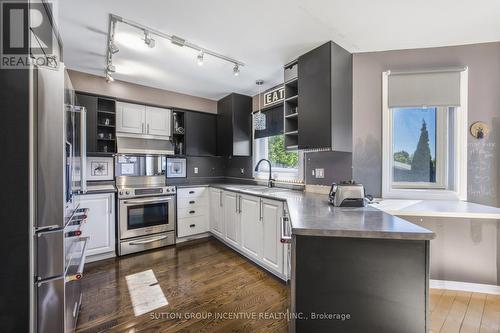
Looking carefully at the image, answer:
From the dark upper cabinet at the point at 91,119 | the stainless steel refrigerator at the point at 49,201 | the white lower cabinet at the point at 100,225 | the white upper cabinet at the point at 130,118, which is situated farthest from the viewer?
the white upper cabinet at the point at 130,118

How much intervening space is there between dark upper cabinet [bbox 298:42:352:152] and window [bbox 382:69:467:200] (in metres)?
0.44

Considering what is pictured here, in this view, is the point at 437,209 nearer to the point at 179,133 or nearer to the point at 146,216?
the point at 146,216

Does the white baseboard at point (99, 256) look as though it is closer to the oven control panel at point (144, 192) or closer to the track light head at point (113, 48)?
the oven control panel at point (144, 192)

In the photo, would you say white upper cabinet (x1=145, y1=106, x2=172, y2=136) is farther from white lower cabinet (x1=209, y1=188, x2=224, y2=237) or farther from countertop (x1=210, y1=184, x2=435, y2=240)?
countertop (x1=210, y1=184, x2=435, y2=240)

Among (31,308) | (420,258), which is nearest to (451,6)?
(420,258)

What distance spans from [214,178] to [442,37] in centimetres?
383

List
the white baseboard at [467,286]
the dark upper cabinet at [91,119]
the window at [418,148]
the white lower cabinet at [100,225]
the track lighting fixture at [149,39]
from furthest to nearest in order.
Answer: the dark upper cabinet at [91,119] < the white lower cabinet at [100,225] < the window at [418,148] < the white baseboard at [467,286] < the track lighting fixture at [149,39]

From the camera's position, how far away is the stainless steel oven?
3008 mm

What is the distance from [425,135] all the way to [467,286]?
158 centimetres

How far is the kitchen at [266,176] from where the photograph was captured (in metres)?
1.06

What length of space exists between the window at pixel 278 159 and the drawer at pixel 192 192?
3.17 feet

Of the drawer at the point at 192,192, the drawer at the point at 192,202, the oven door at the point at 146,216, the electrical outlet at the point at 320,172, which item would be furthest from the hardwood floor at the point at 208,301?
the electrical outlet at the point at 320,172

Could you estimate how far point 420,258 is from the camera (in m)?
1.16

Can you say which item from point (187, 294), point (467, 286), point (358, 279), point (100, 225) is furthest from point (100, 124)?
point (467, 286)
